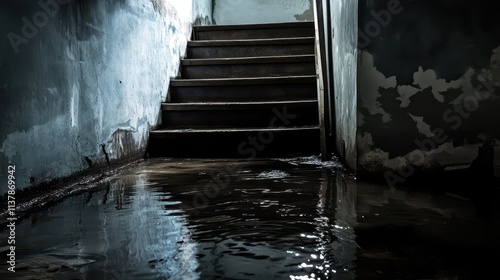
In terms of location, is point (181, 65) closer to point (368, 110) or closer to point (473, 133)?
point (368, 110)

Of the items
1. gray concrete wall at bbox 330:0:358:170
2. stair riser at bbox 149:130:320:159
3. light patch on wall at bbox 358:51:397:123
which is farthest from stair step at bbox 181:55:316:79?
light patch on wall at bbox 358:51:397:123

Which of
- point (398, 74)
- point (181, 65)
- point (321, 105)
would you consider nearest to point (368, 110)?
point (398, 74)

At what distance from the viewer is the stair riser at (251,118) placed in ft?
12.7

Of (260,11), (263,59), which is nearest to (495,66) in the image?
(263,59)

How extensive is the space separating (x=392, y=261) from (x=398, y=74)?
145cm

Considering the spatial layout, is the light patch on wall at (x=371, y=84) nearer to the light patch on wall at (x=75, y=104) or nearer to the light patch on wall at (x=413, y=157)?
the light patch on wall at (x=413, y=157)

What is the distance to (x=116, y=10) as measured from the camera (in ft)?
10.3

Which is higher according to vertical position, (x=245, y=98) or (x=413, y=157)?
(x=245, y=98)

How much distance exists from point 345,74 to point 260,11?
4850 mm

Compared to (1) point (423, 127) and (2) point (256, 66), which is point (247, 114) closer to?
(2) point (256, 66)

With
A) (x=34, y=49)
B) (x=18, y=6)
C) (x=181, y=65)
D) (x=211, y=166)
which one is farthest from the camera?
(x=181, y=65)

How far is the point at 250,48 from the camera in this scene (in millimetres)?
5035

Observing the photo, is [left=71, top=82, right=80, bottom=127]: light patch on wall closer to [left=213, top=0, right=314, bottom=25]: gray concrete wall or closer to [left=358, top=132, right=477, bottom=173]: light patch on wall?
[left=358, top=132, right=477, bottom=173]: light patch on wall

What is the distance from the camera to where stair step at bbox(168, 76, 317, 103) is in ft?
13.7
